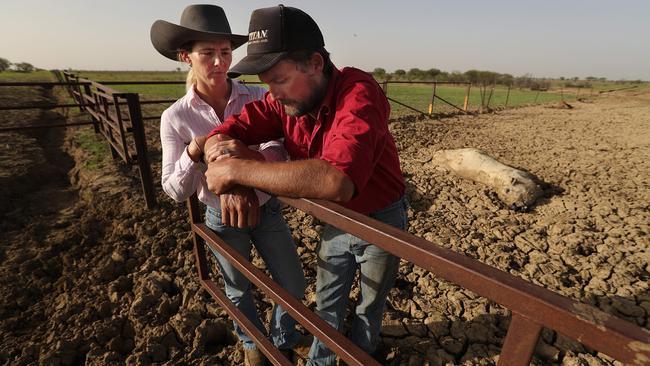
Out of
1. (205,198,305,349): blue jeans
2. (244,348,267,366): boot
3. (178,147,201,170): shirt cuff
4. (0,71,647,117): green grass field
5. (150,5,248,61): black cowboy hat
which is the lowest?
(244,348,267,366): boot

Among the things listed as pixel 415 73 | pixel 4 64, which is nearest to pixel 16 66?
pixel 4 64

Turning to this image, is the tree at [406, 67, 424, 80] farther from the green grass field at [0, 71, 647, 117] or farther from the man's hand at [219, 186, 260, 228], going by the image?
the man's hand at [219, 186, 260, 228]

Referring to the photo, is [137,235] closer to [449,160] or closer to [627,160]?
[449,160]

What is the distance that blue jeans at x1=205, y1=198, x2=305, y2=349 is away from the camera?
1752 millimetres

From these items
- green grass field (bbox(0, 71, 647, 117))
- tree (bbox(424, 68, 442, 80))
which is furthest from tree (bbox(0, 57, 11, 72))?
tree (bbox(424, 68, 442, 80))

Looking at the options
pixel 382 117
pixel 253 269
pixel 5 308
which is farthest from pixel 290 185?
pixel 5 308

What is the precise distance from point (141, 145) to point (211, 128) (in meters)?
2.48

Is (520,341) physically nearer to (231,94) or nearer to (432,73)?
(231,94)

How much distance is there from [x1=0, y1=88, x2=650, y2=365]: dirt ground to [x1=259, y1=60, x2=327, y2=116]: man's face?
1.70 m

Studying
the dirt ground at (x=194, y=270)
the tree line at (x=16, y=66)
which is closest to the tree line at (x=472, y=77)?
the dirt ground at (x=194, y=270)

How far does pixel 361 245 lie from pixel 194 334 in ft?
4.88

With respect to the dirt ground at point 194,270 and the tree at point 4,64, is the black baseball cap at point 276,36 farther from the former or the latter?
the tree at point 4,64

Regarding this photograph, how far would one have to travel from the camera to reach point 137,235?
3318 millimetres

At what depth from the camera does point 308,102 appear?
4.00 ft
